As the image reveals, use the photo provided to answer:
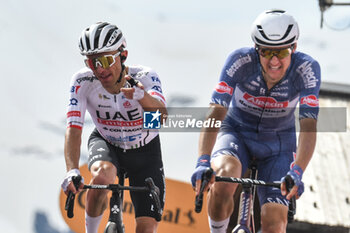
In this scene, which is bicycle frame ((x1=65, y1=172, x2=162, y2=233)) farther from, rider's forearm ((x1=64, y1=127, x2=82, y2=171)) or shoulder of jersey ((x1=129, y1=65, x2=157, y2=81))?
shoulder of jersey ((x1=129, y1=65, x2=157, y2=81))

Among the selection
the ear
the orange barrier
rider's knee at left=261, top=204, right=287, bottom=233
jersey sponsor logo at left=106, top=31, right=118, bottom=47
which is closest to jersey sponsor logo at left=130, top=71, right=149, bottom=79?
the ear

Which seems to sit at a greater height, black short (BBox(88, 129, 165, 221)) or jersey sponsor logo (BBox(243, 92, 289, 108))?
jersey sponsor logo (BBox(243, 92, 289, 108))

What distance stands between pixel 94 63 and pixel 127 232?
16.0 feet

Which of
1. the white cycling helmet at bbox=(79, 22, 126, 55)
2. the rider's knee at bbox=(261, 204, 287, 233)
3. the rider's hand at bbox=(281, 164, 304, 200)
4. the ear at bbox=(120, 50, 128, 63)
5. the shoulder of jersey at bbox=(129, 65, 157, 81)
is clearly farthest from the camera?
the shoulder of jersey at bbox=(129, 65, 157, 81)

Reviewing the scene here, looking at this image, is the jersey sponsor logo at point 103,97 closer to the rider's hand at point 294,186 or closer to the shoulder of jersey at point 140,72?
the shoulder of jersey at point 140,72

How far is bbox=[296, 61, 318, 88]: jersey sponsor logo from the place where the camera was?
7.70 meters

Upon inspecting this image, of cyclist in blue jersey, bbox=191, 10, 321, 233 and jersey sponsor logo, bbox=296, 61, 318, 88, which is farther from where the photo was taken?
jersey sponsor logo, bbox=296, 61, 318, 88

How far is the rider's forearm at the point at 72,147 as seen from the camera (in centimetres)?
746

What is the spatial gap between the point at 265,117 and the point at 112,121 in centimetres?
171

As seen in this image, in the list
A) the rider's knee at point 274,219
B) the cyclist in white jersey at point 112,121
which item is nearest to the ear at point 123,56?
the cyclist in white jersey at point 112,121

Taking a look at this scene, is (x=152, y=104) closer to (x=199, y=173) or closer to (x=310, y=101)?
(x=199, y=173)

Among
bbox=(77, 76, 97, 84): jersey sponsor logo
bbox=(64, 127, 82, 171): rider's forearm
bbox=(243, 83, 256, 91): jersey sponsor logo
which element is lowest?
bbox=(64, 127, 82, 171): rider's forearm

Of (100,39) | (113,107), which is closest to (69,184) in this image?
(113,107)

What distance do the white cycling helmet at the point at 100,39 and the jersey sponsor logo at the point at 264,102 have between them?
152cm
